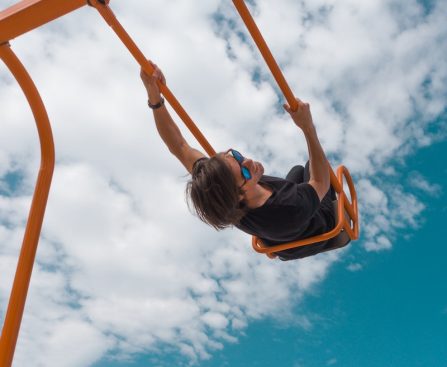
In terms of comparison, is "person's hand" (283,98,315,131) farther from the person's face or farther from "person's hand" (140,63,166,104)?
"person's hand" (140,63,166,104)

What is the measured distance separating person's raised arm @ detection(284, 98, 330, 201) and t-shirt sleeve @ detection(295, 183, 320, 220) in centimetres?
8

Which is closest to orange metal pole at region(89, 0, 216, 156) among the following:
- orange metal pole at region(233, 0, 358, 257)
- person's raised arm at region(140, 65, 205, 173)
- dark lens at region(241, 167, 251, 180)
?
person's raised arm at region(140, 65, 205, 173)

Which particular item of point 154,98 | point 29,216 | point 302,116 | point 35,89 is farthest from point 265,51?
point 29,216

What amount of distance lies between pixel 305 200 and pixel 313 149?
40 centimetres

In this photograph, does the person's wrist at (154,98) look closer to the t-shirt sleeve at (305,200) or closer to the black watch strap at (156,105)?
the black watch strap at (156,105)

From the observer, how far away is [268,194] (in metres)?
3.31

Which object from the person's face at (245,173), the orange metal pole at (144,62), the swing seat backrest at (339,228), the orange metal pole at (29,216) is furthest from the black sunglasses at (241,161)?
the orange metal pole at (29,216)

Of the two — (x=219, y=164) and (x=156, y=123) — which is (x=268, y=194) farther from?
(x=156, y=123)

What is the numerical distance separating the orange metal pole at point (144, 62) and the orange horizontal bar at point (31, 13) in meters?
0.13

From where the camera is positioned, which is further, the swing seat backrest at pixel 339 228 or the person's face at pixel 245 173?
the swing seat backrest at pixel 339 228

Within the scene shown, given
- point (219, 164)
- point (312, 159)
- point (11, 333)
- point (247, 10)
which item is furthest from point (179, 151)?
point (11, 333)

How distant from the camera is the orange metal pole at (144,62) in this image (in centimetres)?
254

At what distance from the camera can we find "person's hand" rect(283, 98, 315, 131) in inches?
134

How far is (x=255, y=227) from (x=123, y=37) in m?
1.51
